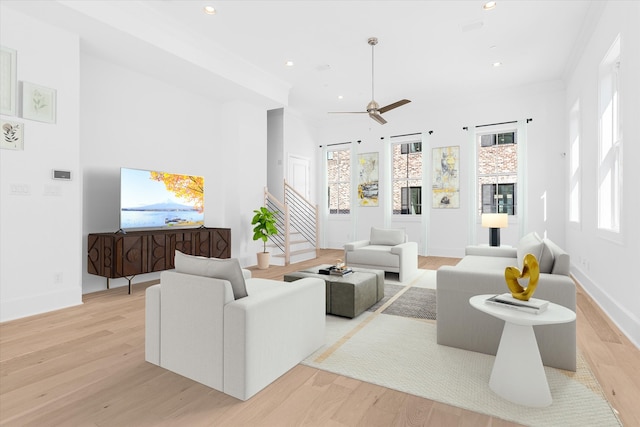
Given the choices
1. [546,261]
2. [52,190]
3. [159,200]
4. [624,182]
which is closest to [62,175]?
[52,190]

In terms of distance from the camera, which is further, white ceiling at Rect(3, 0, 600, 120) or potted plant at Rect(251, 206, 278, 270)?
potted plant at Rect(251, 206, 278, 270)

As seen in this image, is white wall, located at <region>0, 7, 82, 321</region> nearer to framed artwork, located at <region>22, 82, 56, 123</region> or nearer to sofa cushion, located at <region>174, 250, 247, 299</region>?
framed artwork, located at <region>22, 82, 56, 123</region>

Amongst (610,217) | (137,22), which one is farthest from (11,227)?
(610,217)

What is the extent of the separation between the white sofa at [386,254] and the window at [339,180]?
3246 millimetres

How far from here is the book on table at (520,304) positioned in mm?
1913

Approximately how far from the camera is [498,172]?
7.01 m

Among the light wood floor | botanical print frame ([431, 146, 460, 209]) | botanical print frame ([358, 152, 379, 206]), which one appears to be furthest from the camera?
botanical print frame ([358, 152, 379, 206])

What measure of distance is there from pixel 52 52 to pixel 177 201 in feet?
7.62

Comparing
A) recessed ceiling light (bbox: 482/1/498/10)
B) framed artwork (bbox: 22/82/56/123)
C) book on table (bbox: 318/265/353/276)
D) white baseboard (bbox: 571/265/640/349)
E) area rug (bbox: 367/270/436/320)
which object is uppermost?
recessed ceiling light (bbox: 482/1/498/10)

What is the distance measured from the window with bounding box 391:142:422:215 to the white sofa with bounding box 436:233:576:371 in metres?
5.37

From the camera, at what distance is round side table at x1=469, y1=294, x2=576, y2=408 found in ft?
6.08

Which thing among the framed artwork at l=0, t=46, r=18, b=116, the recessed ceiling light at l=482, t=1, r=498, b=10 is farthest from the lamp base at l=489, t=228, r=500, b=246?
the framed artwork at l=0, t=46, r=18, b=116

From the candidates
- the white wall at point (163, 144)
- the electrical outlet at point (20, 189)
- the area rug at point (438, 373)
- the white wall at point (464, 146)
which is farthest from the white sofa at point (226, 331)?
the white wall at point (464, 146)

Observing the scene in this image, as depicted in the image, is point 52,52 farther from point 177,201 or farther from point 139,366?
point 139,366
